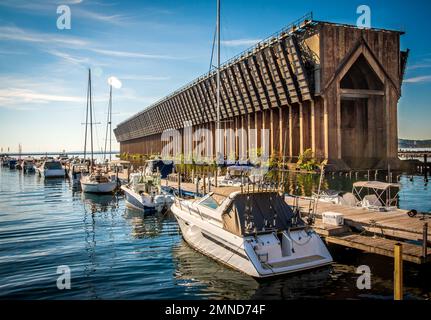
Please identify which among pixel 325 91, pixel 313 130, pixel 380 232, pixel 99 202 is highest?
pixel 325 91

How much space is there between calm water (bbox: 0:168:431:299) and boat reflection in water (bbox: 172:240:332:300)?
3 centimetres

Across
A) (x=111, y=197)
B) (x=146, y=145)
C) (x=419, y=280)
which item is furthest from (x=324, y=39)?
(x=146, y=145)

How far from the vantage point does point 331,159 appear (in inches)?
2240

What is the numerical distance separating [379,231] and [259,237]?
6634mm

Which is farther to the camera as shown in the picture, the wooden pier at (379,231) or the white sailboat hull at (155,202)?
the white sailboat hull at (155,202)

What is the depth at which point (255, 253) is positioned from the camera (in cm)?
1149

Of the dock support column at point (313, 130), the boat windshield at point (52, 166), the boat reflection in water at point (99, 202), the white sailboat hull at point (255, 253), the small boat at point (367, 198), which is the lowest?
the boat reflection in water at point (99, 202)

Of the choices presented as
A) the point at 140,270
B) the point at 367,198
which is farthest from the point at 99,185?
the point at 367,198

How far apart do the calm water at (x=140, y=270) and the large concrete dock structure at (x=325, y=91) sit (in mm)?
36992

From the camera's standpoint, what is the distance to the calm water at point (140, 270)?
10906 millimetres

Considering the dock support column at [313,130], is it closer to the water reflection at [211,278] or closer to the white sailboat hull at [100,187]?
the white sailboat hull at [100,187]

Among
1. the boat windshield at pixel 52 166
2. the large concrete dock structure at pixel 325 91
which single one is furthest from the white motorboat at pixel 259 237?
the boat windshield at pixel 52 166

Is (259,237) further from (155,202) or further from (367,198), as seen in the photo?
(155,202)
